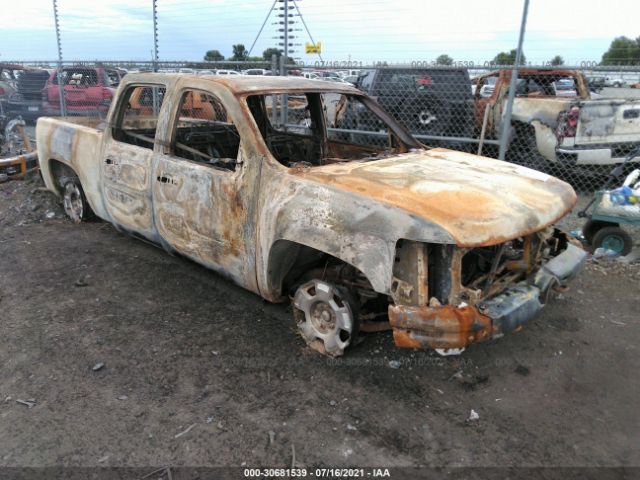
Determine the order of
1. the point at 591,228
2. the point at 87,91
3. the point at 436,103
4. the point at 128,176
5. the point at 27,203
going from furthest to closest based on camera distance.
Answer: the point at 87,91 → the point at 436,103 → the point at 27,203 → the point at 591,228 → the point at 128,176

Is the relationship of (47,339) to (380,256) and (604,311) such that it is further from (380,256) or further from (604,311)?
(604,311)

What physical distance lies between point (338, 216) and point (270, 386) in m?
1.13

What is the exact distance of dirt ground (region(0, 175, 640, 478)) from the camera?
8.46 feet

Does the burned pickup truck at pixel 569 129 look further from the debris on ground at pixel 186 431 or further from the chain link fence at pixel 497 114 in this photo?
the debris on ground at pixel 186 431

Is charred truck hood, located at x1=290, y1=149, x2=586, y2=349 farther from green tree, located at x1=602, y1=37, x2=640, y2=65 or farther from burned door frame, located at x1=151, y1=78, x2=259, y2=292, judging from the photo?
green tree, located at x1=602, y1=37, x2=640, y2=65

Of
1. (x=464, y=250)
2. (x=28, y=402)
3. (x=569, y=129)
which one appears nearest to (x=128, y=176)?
(x=28, y=402)

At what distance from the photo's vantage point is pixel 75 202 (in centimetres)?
592

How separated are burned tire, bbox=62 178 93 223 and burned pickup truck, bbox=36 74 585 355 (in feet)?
2.97

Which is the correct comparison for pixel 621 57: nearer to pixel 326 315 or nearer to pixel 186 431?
pixel 326 315

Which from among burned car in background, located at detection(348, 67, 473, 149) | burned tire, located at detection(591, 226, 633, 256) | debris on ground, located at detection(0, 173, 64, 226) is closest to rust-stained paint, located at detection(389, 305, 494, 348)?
burned tire, located at detection(591, 226, 633, 256)

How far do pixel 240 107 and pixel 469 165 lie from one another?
1.74m

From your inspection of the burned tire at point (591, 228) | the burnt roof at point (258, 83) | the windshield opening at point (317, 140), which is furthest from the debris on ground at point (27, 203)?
the burned tire at point (591, 228)

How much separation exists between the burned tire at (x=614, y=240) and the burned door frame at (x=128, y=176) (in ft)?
14.8

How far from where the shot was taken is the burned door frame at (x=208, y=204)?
3436 mm
